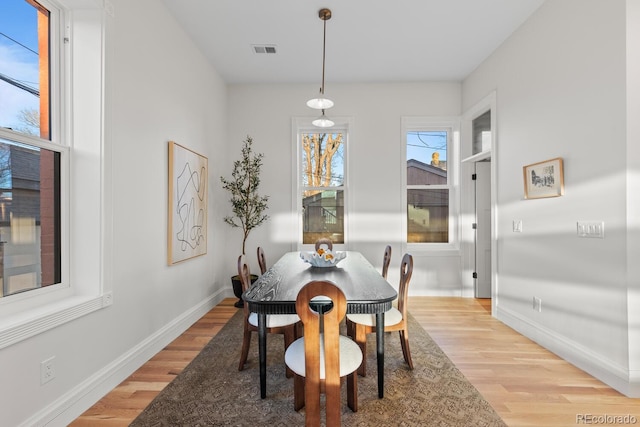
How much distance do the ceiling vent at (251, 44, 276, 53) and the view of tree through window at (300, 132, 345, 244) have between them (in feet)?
4.25

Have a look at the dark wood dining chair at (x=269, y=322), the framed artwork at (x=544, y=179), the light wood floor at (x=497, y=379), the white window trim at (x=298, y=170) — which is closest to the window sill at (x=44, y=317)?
the light wood floor at (x=497, y=379)

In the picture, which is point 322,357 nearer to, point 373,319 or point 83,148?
point 373,319

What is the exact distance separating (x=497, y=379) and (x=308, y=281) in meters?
1.56

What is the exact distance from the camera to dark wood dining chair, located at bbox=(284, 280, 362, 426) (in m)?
1.44

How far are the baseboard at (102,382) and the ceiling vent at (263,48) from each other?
3.04 metres

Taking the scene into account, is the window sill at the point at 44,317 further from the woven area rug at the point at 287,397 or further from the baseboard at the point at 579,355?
the baseboard at the point at 579,355

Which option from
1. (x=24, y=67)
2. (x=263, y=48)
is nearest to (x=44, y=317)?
(x=24, y=67)

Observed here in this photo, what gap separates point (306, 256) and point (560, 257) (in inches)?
85.6

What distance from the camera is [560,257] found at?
2686mm

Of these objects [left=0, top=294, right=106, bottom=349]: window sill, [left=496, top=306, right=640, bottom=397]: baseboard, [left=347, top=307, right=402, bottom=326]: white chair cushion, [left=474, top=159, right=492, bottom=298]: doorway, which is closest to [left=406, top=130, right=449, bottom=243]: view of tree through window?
[left=474, top=159, right=492, bottom=298]: doorway

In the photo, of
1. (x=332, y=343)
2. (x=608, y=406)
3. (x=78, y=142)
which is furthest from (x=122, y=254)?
(x=608, y=406)

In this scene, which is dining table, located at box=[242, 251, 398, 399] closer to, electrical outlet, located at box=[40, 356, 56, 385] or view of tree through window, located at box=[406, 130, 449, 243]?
electrical outlet, located at box=[40, 356, 56, 385]

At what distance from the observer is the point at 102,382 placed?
2.07 metres

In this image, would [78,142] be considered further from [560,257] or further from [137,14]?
[560,257]
